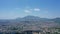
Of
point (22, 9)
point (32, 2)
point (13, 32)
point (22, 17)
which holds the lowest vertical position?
point (13, 32)

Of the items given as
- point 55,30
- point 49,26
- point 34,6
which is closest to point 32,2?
point 34,6

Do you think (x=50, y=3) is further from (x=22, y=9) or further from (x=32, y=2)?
(x=22, y=9)

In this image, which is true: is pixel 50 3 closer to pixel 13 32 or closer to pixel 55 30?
pixel 55 30

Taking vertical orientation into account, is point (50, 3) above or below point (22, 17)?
above

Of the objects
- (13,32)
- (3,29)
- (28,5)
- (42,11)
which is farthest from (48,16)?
(3,29)

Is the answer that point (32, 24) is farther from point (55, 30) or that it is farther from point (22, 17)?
point (55, 30)

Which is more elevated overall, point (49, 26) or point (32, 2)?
point (32, 2)

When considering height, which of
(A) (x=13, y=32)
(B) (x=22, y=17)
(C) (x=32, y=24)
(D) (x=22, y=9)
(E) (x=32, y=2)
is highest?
(E) (x=32, y=2)
